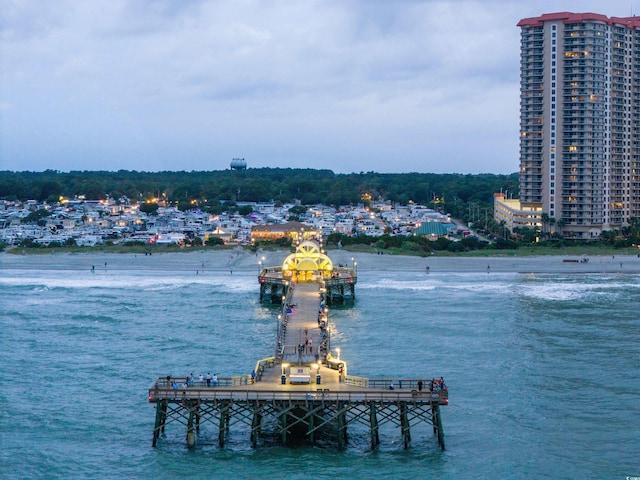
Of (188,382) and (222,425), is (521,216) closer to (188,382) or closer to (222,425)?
(188,382)

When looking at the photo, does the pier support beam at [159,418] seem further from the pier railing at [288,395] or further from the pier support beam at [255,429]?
the pier support beam at [255,429]

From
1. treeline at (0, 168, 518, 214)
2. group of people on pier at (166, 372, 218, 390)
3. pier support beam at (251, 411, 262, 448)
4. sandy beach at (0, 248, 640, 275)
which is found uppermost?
treeline at (0, 168, 518, 214)

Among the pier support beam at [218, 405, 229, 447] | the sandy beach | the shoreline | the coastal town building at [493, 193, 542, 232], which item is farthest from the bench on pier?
the coastal town building at [493, 193, 542, 232]

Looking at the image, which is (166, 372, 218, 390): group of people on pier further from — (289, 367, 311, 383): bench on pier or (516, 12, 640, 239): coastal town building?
(516, 12, 640, 239): coastal town building

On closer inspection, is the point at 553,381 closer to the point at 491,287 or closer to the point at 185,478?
the point at 185,478

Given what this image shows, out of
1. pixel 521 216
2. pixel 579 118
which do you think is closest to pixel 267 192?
pixel 521 216

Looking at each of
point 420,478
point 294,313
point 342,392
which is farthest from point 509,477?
point 294,313

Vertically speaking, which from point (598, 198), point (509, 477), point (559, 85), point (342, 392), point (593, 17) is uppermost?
point (593, 17)
